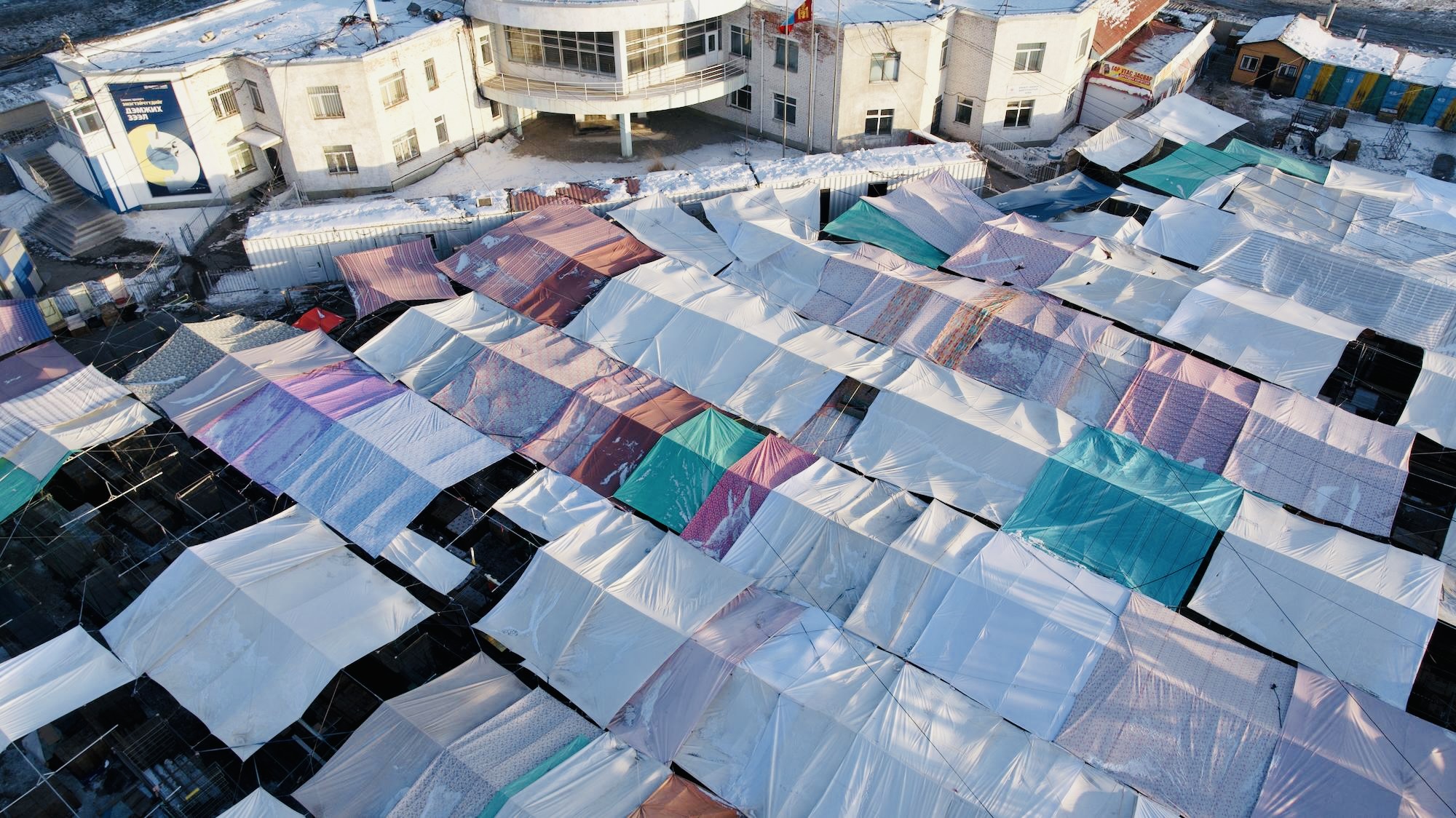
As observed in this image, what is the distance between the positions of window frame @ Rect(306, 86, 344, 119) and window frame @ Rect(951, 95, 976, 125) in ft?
85.2

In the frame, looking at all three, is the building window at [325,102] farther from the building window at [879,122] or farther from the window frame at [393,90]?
the building window at [879,122]

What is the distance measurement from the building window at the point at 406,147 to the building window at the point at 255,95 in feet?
17.0

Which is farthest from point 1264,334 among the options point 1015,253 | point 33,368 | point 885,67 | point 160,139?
point 160,139

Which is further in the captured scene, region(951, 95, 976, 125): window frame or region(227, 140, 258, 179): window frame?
region(951, 95, 976, 125): window frame

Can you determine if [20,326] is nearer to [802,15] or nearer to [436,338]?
[436,338]

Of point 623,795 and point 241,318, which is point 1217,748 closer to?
point 623,795

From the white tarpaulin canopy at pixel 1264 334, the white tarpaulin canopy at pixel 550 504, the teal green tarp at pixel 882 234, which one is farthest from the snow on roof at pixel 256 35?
the white tarpaulin canopy at pixel 1264 334

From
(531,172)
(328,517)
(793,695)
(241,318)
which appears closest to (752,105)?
(531,172)

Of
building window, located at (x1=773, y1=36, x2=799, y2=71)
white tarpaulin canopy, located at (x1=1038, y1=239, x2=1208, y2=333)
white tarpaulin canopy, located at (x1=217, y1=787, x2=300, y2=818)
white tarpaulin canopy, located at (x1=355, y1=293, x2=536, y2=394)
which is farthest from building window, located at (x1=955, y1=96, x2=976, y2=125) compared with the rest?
white tarpaulin canopy, located at (x1=217, y1=787, x2=300, y2=818)

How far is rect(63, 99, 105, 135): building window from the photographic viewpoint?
37.6 m

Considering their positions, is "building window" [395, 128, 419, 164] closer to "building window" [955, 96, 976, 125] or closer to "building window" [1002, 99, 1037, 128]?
"building window" [955, 96, 976, 125]

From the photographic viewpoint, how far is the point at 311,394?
28766mm

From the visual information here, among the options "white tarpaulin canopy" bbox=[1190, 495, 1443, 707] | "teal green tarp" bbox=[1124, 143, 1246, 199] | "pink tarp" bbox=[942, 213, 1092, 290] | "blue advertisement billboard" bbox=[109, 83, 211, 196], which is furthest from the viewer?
"teal green tarp" bbox=[1124, 143, 1246, 199]

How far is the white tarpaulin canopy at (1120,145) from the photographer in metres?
40.1
